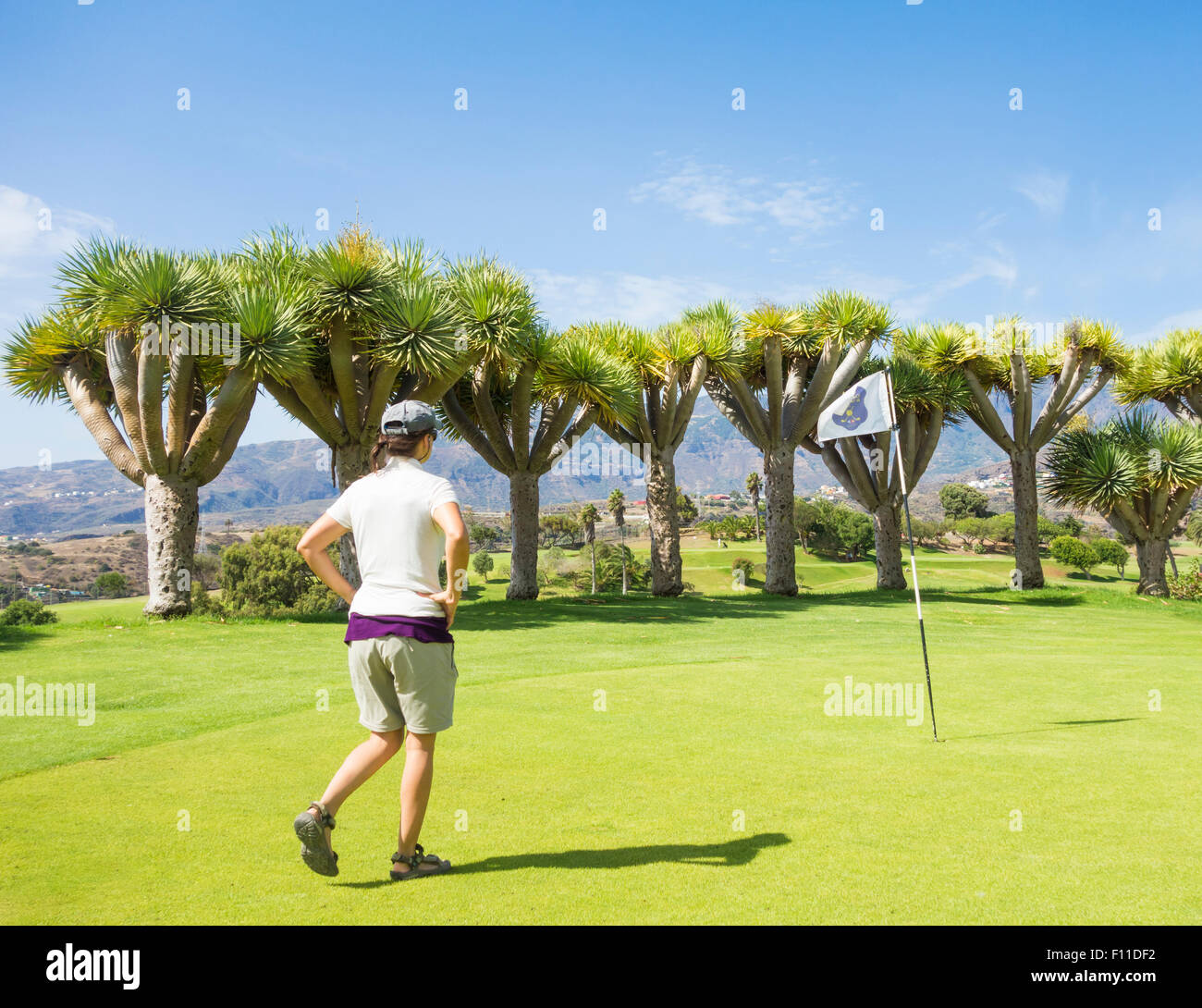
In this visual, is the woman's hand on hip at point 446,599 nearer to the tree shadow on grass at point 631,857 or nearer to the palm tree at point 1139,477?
the tree shadow on grass at point 631,857

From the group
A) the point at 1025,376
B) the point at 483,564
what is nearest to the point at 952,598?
the point at 1025,376

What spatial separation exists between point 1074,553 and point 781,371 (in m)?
82.8

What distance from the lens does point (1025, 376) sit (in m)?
31.7

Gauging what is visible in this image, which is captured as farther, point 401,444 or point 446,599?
point 401,444

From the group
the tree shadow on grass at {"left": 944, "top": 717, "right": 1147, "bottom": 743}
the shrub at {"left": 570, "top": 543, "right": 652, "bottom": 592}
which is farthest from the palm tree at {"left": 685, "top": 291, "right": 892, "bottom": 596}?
the shrub at {"left": 570, "top": 543, "right": 652, "bottom": 592}

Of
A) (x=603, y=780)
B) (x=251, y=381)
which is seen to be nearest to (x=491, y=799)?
(x=603, y=780)

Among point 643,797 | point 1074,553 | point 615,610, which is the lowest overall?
point 1074,553

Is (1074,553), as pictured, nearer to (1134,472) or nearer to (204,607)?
(1134,472)

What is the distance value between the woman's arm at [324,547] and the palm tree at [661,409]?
22.5 metres

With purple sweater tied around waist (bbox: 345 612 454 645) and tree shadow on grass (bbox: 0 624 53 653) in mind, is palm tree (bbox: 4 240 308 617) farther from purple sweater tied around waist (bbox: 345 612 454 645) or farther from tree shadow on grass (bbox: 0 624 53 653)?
purple sweater tied around waist (bbox: 345 612 454 645)

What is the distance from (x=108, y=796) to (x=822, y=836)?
4893 mm

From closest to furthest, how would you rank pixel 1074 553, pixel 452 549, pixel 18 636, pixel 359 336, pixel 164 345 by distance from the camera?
pixel 452 549 → pixel 18 636 → pixel 164 345 → pixel 359 336 → pixel 1074 553
